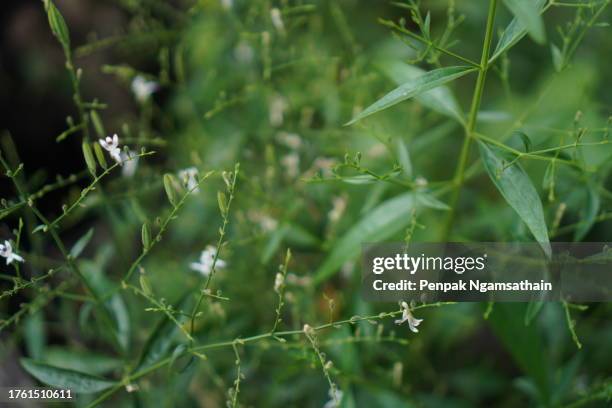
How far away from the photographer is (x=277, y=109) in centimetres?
176

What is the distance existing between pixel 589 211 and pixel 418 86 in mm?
508

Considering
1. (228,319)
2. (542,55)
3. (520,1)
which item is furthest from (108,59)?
(520,1)

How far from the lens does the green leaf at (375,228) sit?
128 cm

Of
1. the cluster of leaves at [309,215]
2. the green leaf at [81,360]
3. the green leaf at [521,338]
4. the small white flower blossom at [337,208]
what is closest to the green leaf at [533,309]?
the cluster of leaves at [309,215]

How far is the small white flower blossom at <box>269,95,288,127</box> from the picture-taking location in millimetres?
1742

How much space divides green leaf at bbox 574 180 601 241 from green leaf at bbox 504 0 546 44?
1.79 feet

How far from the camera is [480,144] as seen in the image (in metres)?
1.13

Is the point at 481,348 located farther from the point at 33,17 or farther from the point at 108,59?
the point at 33,17

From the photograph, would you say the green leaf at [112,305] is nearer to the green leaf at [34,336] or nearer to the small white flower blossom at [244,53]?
the green leaf at [34,336]

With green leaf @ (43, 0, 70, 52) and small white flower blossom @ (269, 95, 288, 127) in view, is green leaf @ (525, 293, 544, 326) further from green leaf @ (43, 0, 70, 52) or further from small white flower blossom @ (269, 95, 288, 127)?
green leaf @ (43, 0, 70, 52)

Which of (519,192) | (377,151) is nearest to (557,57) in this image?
(519,192)

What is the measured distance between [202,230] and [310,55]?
0.66m

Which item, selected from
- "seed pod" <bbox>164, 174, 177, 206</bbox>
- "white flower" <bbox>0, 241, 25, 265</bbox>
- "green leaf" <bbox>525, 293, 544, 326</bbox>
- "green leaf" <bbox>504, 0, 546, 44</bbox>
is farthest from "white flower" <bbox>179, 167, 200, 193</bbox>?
"green leaf" <bbox>525, 293, 544, 326</bbox>

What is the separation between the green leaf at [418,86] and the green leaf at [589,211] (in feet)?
1.43
